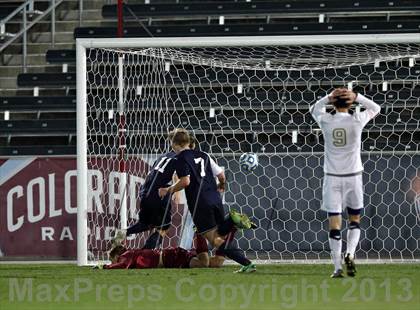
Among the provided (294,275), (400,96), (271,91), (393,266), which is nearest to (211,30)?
(271,91)

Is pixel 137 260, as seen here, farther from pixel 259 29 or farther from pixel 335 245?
pixel 259 29

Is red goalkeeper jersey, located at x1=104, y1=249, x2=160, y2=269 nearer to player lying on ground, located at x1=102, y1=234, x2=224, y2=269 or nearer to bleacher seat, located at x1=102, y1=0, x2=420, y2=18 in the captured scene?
player lying on ground, located at x1=102, y1=234, x2=224, y2=269

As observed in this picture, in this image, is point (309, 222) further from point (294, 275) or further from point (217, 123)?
point (294, 275)

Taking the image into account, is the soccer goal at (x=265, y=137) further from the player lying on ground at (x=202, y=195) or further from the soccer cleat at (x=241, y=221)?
→ the soccer cleat at (x=241, y=221)

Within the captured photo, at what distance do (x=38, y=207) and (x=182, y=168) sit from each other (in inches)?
171

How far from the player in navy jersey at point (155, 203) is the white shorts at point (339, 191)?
2.46m

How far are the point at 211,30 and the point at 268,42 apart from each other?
435 centimetres

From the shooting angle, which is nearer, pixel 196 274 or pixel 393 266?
pixel 196 274

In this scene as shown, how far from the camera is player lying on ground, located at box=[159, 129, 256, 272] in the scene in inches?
505

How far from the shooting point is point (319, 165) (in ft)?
50.5

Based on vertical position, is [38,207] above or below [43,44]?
below

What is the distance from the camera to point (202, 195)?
12.9 metres

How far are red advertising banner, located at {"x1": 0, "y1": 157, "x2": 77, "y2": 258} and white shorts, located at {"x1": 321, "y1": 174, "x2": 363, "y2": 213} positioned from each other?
5.82m

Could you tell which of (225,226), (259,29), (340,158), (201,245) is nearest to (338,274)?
(340,158)
